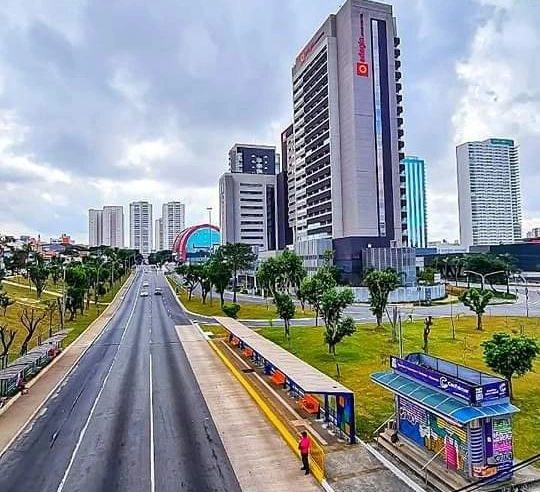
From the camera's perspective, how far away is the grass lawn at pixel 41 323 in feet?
142

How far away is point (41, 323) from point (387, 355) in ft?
122

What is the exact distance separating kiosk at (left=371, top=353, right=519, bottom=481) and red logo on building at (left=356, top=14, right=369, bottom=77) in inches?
3306

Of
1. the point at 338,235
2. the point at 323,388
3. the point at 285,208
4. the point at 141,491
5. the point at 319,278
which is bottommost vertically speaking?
the point at 141,491

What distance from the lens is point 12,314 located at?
5219 cm

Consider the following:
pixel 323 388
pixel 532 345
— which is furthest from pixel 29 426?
pixel 532 345

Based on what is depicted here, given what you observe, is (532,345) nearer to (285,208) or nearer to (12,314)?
(12,314)

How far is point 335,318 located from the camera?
112ft

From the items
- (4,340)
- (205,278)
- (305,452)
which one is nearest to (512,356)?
(305,452)

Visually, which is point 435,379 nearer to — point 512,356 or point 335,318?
point 512,356

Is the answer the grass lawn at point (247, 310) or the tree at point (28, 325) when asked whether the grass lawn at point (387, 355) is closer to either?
the grass lawn at point (247, 310)

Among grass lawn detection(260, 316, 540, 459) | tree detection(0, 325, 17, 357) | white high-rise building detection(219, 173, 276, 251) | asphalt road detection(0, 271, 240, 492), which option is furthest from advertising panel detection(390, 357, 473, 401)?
white high-rise building detection(219, 173, 276, 251)

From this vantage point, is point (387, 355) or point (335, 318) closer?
point (335, 318)

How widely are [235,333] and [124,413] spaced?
44.3 feet

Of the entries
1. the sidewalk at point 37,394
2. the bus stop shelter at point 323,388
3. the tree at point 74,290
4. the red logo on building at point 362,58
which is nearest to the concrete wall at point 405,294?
the red logo on building at point 362,58
